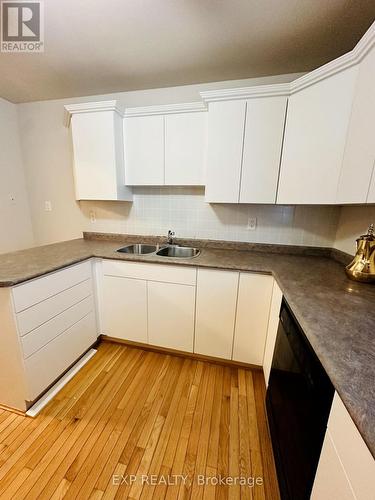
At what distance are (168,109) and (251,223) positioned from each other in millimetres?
1225

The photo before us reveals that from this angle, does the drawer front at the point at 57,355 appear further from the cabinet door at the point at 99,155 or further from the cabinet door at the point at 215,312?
the cabinet door at the point at 99,155

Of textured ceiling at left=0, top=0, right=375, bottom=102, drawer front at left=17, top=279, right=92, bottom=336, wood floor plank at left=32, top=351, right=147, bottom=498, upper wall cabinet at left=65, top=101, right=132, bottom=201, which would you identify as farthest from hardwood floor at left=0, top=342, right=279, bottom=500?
textured ceiling at left=0, top=0, right=375, bottom=102

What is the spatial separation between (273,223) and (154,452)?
1.85m

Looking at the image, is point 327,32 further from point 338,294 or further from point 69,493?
point 69,493

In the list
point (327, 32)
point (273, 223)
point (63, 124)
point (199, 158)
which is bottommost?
point (273, 223)

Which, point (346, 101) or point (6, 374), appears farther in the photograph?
point (6, 374)

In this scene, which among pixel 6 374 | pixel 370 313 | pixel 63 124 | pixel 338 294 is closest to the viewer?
pixel 370 313

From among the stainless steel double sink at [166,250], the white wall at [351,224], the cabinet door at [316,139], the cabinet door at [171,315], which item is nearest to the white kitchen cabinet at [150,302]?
the cabinet door at [171,315]

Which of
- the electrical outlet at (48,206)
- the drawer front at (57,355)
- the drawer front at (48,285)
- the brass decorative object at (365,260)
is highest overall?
the electrical outlet at (48,206)

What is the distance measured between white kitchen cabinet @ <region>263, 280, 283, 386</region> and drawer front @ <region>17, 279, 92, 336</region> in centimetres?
148

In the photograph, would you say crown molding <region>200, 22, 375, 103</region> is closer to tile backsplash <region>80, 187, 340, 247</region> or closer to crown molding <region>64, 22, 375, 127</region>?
crown molding <region>64, 22, 375, 127</region>

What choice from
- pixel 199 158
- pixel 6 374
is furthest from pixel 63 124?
pixel 6 374

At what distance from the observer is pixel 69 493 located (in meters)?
0.97

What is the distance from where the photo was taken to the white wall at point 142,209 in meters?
1.87
